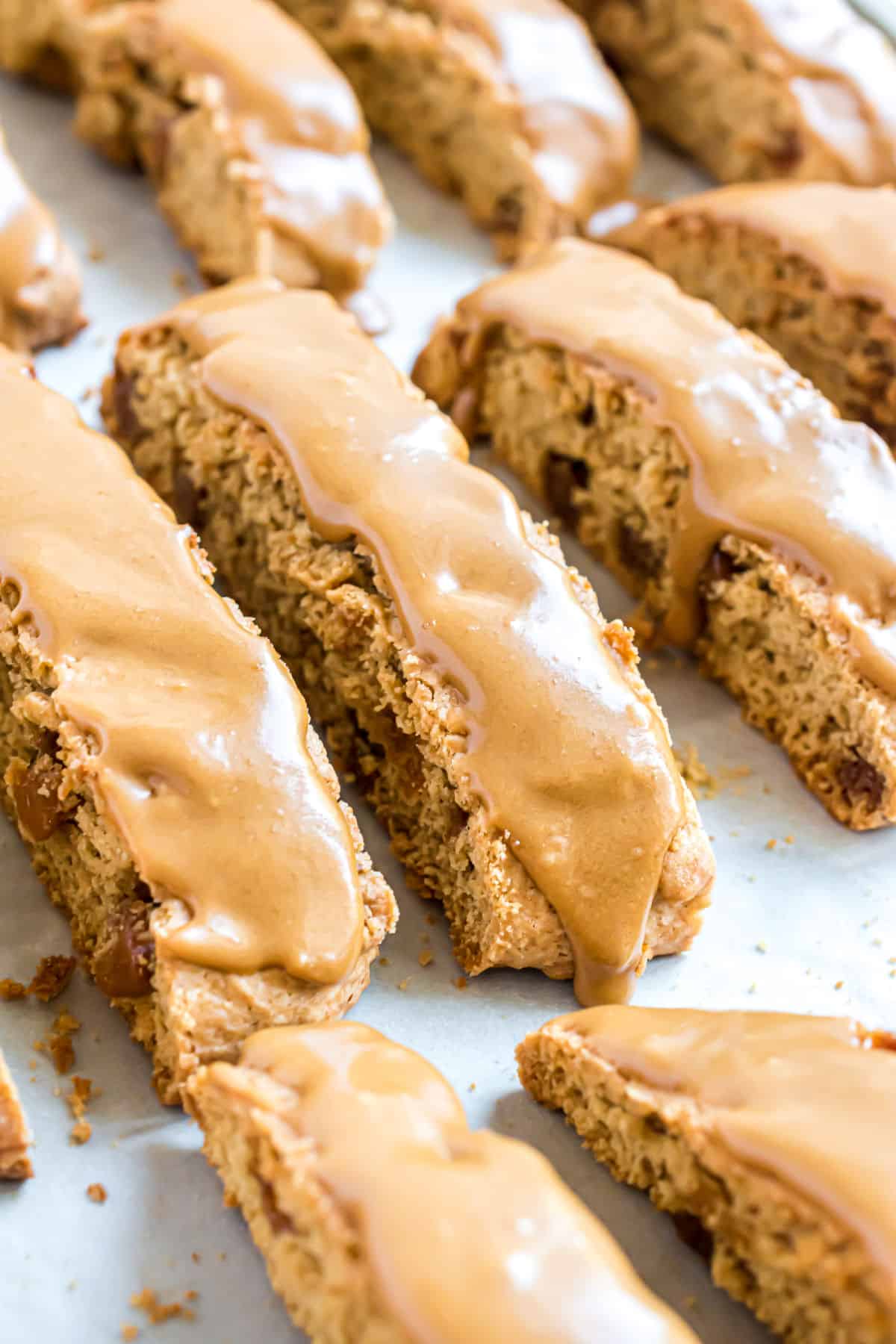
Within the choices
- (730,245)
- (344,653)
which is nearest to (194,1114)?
(344,653)

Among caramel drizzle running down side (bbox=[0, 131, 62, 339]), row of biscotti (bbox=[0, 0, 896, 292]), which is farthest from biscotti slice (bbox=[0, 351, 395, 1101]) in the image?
row of biscotti (bbox=[0, 0, 896, 292])

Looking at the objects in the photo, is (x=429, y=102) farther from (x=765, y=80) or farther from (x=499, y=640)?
(x=499, y=640)

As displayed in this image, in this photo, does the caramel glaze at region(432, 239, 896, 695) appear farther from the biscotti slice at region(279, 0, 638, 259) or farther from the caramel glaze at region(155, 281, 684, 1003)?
the biscotti slice at region(279, 0, 638, 259)

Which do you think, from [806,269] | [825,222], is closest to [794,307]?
[806,269]

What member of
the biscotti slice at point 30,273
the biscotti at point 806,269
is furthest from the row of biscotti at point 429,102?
the biscotti slice at point 30,273

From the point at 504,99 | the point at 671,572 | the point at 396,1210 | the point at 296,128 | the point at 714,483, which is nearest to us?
the point at 396,1210

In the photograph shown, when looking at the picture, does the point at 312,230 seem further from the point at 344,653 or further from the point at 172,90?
the point at 344,653

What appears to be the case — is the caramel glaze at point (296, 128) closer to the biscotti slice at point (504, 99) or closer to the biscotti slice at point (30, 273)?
the biscotti slice at point (504, 99)
